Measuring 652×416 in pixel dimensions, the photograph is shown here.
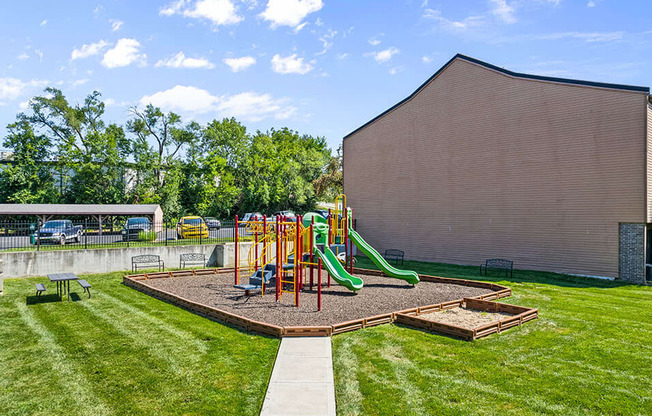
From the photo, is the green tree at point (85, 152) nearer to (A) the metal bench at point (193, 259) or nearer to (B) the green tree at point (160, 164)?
(B) the green tree at point (160, 164)

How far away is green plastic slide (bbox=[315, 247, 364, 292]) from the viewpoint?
15219 millimetres

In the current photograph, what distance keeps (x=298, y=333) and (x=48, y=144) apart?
48932mm

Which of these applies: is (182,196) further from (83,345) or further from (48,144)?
(83,345)

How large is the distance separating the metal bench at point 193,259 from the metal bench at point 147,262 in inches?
41.7

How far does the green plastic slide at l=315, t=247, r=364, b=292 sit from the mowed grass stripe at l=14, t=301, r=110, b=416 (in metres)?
8.27

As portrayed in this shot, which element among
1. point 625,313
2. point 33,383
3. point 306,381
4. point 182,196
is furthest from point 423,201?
point 182,196

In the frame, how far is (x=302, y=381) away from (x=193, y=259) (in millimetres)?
16862

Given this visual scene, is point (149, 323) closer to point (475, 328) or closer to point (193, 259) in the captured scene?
point (475, 328)

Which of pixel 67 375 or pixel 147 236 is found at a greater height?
pixel 147 236

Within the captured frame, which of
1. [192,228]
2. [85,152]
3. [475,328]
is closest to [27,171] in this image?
[85,152]

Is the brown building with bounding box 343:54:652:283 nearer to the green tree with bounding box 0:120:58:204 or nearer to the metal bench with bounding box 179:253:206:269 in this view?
the metal bench with bounding box 179:253:206:269

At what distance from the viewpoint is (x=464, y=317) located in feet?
42.1

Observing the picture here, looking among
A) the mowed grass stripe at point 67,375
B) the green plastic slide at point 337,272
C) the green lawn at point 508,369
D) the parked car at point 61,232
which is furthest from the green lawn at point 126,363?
the parked car at point 61,232

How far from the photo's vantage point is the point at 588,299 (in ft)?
52.3
